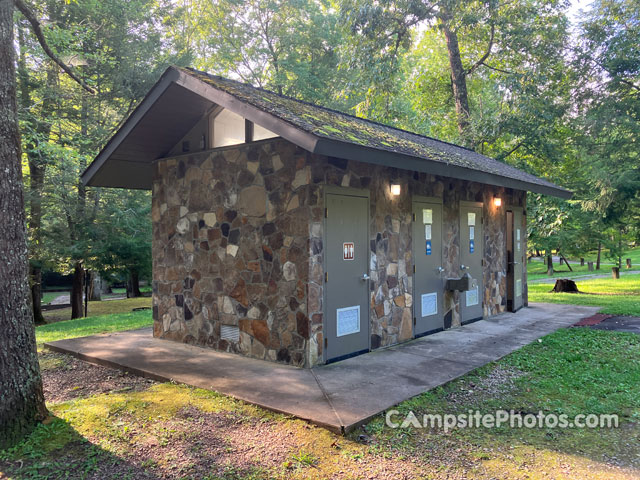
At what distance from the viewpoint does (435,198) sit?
24.0 ft

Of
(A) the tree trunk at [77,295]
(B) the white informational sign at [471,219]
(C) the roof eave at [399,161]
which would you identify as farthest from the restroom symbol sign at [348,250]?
(A) the tree trunk at [77,295]

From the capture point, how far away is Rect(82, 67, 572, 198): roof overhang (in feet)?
15.6

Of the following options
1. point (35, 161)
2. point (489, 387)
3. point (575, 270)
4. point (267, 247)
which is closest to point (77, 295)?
point (35, 161)

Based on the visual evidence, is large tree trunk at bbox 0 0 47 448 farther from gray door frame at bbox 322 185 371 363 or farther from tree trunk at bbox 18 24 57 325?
tree trunk at bbox 18 24 57 325

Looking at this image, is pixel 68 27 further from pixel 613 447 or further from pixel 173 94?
pixel 613 447

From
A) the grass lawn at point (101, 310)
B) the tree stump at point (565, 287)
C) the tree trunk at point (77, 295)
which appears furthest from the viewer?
the grass lawn at point (101, 310)

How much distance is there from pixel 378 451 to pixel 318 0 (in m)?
26.2

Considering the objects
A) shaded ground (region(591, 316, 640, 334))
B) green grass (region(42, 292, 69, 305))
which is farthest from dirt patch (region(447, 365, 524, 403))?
green grass (region(42, 292, 69, 305))

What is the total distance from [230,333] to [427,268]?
315 centimetres

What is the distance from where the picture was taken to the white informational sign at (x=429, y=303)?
7047mm

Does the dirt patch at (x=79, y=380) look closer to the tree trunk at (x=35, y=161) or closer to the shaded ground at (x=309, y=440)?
the shaded ground at (x=309, y=440)

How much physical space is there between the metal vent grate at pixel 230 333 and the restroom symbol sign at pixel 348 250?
1.73 meters

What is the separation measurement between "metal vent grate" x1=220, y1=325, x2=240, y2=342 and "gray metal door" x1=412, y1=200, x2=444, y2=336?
264 centimetres

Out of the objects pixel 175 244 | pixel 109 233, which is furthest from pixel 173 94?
pixel 109 233
